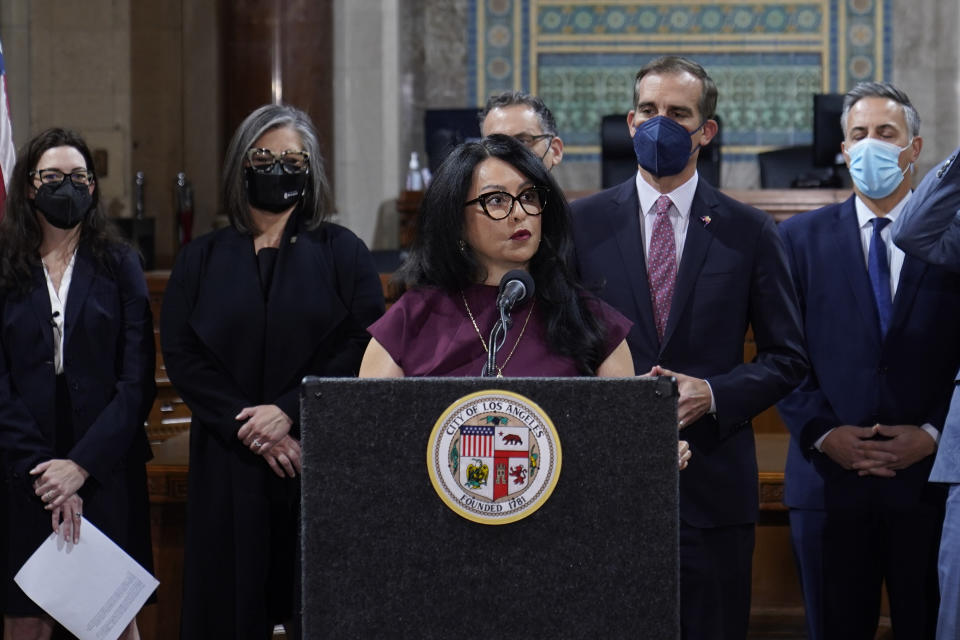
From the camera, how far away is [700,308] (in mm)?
2822

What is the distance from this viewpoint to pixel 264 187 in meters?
3.18

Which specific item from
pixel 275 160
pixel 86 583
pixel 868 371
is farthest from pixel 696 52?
pixel 86 583

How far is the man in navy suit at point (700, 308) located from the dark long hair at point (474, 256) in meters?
0.26

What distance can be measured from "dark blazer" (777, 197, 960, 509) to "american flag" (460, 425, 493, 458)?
1510 millimetres

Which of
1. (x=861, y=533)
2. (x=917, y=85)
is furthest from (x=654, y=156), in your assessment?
(x=917, y=85)

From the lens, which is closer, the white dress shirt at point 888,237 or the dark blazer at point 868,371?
the dark blazer at point 868,371

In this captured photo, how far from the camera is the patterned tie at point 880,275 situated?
3.20m

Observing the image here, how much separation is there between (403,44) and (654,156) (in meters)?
6.74

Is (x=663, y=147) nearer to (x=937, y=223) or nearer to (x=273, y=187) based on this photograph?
(x=937, y=223)

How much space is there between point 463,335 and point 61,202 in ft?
4.62

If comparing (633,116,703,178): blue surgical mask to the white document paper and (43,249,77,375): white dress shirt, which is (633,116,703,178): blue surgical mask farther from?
the white document paper

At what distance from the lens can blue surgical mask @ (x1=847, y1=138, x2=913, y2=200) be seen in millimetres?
3305

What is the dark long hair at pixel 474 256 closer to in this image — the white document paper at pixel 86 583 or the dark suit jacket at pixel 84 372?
the dark suit jacket at pixel 84 372

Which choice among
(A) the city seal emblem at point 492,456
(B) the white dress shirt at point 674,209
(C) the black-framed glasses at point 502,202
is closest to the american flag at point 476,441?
(A) the city seal emblem at point 492,456
